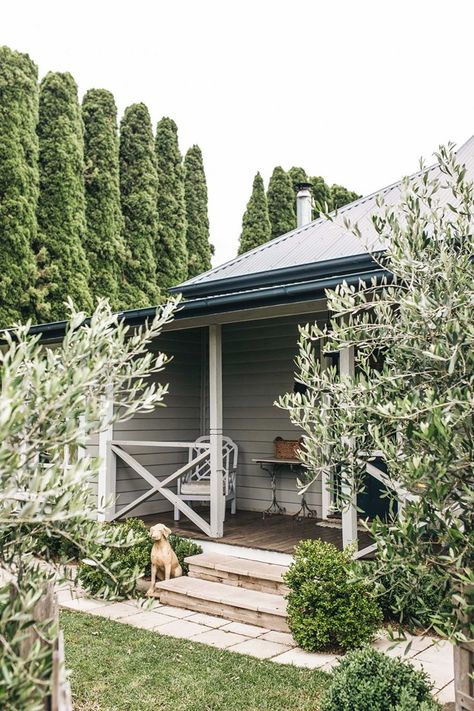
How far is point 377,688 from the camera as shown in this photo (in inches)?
115

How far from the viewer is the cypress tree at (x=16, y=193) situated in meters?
13.6

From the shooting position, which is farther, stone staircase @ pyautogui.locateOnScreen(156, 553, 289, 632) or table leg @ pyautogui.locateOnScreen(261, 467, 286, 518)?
table leg @ pyautogui.locateOnScreen(261, 467, 286, 518)

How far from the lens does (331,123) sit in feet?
68.8

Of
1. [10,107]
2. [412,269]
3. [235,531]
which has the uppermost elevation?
[10,107]

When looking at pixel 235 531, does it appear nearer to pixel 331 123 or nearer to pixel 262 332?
pixel 262 332

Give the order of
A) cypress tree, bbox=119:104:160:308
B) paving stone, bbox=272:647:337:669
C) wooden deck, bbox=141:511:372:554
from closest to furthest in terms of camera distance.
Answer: paving stone, bbox=272:647:337:669 → wooden deck, bbox=141:511:372:554 → cypress tree, bbox=119:104:160:308

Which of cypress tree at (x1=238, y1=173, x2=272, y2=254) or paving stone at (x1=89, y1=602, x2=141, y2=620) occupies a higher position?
cypress tree at (x1=238, y1=173, x2=272, y2=254)

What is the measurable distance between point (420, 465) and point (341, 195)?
62.1 ft

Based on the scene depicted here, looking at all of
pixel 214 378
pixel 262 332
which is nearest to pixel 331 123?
pixel 262 332

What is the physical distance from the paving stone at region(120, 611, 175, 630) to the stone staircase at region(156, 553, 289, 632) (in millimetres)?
273

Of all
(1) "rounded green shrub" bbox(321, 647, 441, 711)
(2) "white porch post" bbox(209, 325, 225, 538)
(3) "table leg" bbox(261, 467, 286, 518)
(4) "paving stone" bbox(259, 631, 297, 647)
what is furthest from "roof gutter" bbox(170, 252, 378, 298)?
(1) "rounded green shrub" bbox(321, 647, 441, 711)

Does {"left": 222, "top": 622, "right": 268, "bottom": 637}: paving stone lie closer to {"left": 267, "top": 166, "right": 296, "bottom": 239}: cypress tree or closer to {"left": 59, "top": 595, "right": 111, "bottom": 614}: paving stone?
{"left": 59, "top": 595, "right": 111, "bottom": 614}: paving stone

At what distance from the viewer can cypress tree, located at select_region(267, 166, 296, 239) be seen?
65.8 feet

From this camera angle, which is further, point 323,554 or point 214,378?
point 214,378
